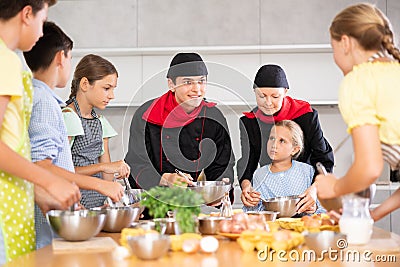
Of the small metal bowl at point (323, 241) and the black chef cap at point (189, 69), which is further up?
the black chef cap at point (189, 69)

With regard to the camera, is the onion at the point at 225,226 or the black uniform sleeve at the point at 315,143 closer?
the onion at the point at 225,226

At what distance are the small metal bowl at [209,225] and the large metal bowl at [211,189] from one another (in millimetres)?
173

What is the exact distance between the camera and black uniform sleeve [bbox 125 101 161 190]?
2.32m

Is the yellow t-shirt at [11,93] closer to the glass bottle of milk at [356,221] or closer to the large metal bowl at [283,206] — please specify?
the glass bottle of milk at [356,221]

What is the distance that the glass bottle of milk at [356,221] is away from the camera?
5.59ft

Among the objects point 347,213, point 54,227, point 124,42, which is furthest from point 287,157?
point 124,42

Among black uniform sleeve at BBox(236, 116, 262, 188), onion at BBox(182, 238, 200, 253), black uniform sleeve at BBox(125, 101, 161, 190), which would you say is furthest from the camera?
black uniform sleeve at BBox(236, 116, 262, 188)

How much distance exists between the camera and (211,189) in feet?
7.23

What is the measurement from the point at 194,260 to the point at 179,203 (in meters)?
0.25

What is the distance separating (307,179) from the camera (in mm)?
2967

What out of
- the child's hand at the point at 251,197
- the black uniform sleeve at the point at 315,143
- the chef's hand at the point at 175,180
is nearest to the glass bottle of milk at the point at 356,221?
the chef's hand at the point at 175,180

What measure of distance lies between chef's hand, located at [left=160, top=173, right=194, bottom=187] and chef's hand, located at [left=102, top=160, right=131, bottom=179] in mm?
280

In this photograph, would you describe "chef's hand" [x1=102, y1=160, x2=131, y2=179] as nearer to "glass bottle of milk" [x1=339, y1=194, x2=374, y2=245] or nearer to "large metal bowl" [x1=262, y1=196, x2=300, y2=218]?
"large metal bowl" [x1=262, y1=196, x2=300, y2=218]

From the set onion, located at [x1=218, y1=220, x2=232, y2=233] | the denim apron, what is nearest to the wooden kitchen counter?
onion, located at [x1=218, y1=220, x2=232, y2=233]
